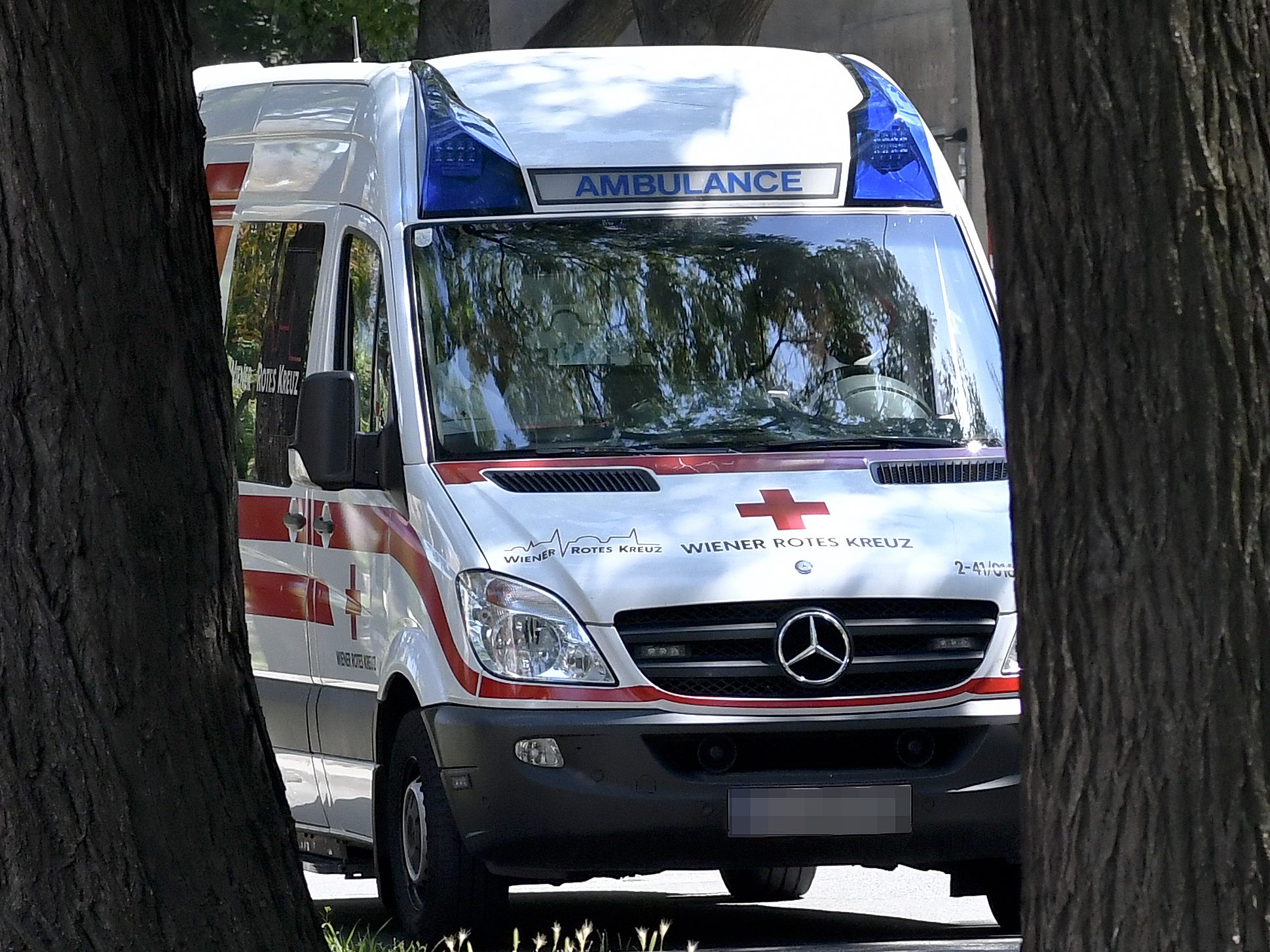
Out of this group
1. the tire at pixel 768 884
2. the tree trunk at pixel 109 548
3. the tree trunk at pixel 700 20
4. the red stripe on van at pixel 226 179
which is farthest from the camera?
the tree trunk at pixel 700 20

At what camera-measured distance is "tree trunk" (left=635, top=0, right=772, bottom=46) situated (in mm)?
13711

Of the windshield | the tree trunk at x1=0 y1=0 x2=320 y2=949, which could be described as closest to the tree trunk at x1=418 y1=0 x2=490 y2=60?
the windshield

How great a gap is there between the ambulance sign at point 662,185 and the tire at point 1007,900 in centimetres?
217

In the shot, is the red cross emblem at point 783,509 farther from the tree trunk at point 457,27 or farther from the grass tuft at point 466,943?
the tree trunk at point 457,27

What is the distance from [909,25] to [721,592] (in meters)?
16.6

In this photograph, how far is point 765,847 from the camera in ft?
21.7

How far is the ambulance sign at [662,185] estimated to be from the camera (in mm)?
7500

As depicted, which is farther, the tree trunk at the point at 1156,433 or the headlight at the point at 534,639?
the headlight at the point at 534,639

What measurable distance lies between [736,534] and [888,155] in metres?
1.71

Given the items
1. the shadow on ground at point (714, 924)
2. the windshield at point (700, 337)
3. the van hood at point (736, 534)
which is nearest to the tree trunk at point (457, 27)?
the shadow on ground at point (714, 924)

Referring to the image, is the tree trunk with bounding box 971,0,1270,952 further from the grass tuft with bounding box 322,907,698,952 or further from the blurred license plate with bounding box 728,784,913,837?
the blurred license plate with bounding box 728,784,913,837

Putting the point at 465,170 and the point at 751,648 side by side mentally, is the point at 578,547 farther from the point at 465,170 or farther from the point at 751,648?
the point at 465,170

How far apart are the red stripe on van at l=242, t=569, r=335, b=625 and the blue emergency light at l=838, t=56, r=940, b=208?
2.07m

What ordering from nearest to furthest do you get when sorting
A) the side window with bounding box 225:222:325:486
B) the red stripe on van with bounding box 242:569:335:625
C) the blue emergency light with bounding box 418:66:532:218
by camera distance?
1. the blue emergency light with bounding box 418:66:532:218
2. the red stripe on van with bounding box 242:569:335:625
3. the side window with bounding box 225:222:325:486
